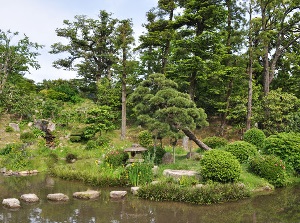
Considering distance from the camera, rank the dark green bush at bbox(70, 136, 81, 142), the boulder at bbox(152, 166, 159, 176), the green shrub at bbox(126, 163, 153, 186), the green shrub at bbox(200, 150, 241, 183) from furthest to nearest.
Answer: the dark green bush at bbox(70, 136, 81, 142) < the boulder at bbox(152, 166, 159, 176) < the green shrub at bbox(126, 163, 153, 186) < the green shrub at bbox(200, 150, 241, 183)

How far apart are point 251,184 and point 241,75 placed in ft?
37.1

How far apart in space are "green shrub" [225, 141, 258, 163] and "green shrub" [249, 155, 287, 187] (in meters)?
0.87

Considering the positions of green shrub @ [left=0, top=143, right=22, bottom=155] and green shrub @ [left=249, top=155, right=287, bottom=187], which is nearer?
green shrub @ [left=249, top=155, right=287, bottom=187]

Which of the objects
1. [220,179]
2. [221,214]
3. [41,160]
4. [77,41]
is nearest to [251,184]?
[220,179]

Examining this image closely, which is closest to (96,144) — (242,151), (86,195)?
(86,195)

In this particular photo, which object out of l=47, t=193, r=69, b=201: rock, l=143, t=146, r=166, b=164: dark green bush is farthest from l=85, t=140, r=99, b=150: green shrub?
l=47, t=193, r=69, b=201: rock

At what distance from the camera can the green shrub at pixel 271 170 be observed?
1133 centimetres

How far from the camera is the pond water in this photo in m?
7.45

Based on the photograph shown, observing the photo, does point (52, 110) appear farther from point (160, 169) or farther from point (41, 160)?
point (160, 169)

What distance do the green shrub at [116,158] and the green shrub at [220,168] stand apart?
4161 mm

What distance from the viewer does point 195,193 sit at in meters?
9.12

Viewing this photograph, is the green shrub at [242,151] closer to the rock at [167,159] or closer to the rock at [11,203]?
the rock at [167,159]

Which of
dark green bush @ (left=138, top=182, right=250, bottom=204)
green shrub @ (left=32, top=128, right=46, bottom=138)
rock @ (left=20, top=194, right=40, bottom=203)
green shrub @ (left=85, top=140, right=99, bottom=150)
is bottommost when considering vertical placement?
rock @ (left=20, top=194, right=40, bottom=203)

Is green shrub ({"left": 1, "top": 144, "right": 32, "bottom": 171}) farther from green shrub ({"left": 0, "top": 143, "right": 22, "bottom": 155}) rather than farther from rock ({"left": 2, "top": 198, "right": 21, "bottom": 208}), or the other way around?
rock ({"left": 2, "top": 198, "right": 21, "bottom": 208})
